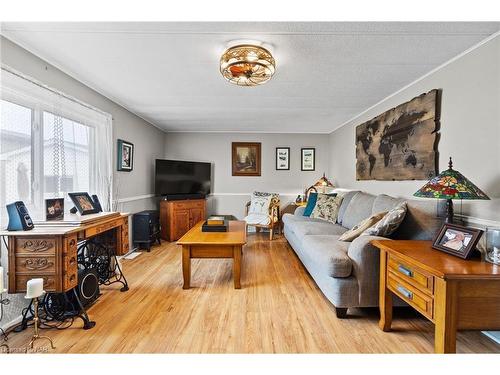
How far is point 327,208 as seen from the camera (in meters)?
3.97

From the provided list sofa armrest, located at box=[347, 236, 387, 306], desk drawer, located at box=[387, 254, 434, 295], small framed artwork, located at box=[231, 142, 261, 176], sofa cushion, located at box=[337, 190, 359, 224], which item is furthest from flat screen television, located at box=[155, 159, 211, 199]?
desk drawer, located at box=[387, 254, 434, 295]

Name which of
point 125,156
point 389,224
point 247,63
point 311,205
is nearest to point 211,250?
point 389,224

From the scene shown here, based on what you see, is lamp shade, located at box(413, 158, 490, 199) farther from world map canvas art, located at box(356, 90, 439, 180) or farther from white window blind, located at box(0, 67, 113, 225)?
white window blind, located at box(0, 67, 113, 225)

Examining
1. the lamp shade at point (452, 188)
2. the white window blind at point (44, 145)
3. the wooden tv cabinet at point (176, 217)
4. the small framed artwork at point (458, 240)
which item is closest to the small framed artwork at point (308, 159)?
the wooden tv cabinet at point (176, 217)

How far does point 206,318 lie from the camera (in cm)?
203

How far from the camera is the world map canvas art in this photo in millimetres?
2432

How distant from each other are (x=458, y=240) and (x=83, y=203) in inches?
120

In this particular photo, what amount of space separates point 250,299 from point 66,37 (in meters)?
2.64

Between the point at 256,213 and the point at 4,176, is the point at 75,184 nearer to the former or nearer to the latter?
the point at 4,176

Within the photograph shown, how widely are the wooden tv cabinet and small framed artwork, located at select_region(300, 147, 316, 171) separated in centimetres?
262

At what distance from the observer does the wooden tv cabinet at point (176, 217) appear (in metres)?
4.56
